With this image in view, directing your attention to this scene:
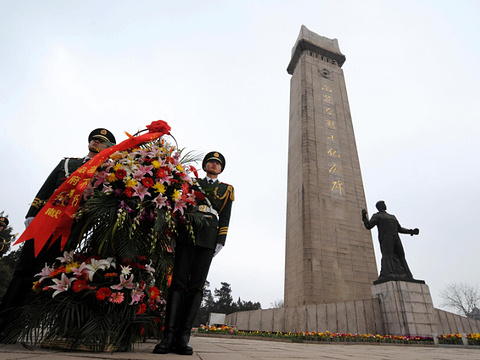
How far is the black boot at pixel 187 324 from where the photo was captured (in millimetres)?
2352

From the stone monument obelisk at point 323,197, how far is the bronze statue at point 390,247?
177 inches

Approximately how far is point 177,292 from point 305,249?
41.4 ft

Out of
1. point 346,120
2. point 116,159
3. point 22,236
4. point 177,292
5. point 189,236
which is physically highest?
point 346,120

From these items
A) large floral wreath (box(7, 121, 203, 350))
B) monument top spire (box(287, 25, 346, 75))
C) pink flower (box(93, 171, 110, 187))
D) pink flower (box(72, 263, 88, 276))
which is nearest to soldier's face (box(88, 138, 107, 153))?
large floral wreath (box(7, 121, 203, 350))

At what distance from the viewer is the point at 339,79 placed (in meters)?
21.5

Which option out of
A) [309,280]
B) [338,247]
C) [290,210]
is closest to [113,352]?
[309,280]

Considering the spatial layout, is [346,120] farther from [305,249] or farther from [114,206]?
[114,206]

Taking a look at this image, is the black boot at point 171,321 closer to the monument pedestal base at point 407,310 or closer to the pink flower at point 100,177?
the pink flower at point 100,177

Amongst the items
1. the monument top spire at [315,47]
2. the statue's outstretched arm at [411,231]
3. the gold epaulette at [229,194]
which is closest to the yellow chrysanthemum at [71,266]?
the gold epaulette at [229,194]

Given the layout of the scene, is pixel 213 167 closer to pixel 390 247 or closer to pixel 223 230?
pixel 223 230

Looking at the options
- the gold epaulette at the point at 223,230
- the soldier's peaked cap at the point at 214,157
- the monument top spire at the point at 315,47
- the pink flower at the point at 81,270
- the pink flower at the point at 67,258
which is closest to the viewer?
the pink flower at the point at 81,270

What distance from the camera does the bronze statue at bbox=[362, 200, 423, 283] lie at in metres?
9.55

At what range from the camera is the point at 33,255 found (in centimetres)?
271

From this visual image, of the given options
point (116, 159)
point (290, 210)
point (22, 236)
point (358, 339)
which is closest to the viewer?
point (22, 236)
